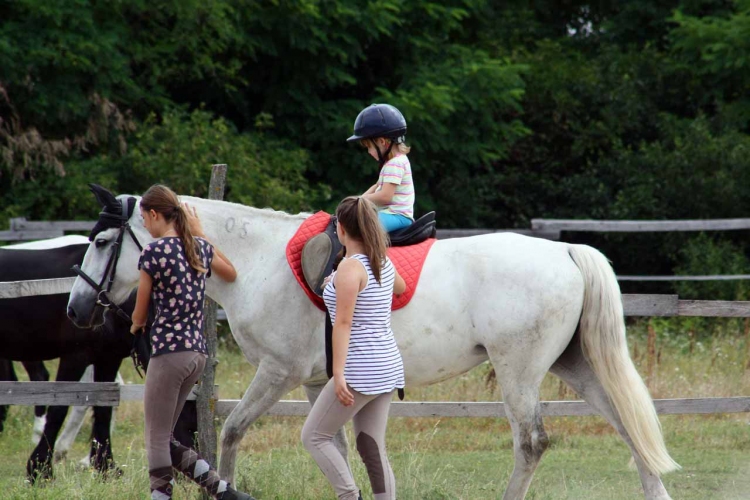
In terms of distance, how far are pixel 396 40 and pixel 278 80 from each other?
2073 millimetres

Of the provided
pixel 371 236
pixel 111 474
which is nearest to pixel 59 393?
pixel 111 474

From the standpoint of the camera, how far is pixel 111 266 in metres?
5.00

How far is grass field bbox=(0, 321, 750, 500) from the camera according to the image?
18.0 ft

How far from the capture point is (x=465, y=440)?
25.5 feet

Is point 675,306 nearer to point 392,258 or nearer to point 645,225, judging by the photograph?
point 392,258

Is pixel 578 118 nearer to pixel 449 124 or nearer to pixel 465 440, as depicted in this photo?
pixel 449 124

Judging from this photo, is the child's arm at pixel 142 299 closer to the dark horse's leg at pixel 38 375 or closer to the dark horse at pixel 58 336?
the dark horse at pixel 58 336

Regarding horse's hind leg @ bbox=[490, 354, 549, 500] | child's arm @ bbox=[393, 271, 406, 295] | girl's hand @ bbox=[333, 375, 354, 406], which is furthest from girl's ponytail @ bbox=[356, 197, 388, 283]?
horse's hind leg @ bbox=[490, 354, 549, 500]

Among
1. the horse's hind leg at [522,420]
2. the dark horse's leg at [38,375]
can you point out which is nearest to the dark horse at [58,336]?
the dark horse's leg at [38,375]

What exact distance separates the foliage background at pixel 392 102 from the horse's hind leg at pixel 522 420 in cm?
808

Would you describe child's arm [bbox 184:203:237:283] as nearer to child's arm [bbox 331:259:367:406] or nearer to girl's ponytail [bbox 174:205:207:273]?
girl's ponytail [bbox 174:205:207:273]

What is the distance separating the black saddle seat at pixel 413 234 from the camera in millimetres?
5250

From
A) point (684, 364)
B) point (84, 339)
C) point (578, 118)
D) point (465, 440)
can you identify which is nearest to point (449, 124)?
point (578, 118)

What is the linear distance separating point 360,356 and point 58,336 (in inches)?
134
